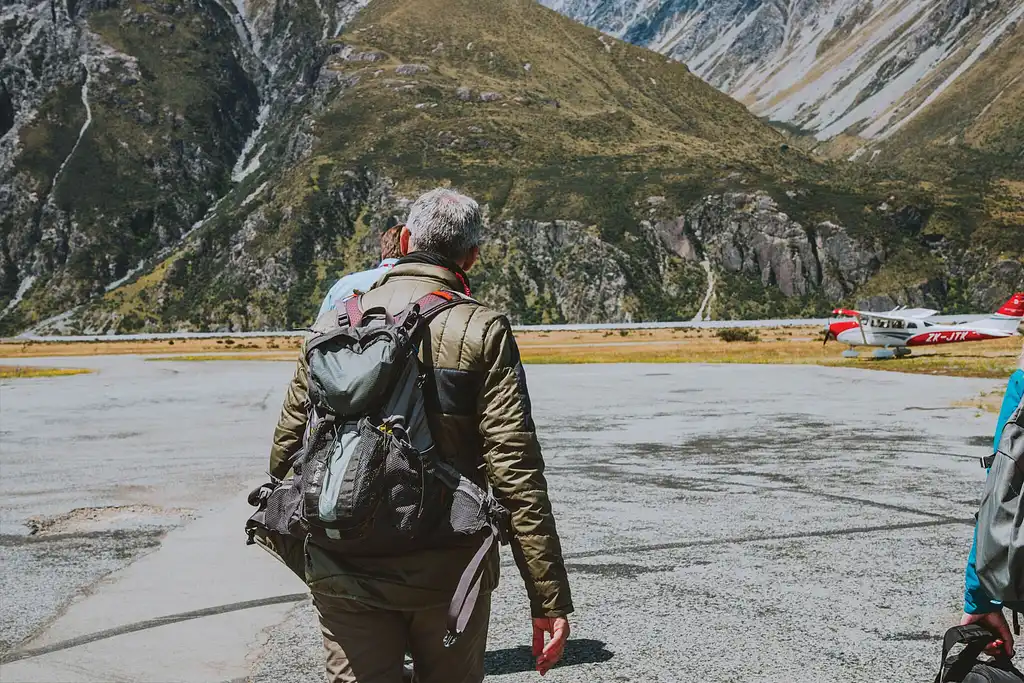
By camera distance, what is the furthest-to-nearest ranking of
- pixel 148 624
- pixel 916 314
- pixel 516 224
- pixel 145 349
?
pixel 516 224, pixel 145 349, pixel 916 314, pixel 148 624

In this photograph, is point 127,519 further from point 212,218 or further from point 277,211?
point 212,218

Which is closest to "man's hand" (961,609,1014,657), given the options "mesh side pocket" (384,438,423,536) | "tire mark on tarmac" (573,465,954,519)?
"mesh side pocket" (384,438,423,536)

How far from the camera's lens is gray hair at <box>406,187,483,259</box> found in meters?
3.65

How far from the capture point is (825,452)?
1458 centimetres

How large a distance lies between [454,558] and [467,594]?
0.44ft

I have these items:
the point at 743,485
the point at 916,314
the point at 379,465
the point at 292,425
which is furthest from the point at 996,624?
the point at 916,314

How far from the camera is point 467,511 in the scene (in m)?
3.26

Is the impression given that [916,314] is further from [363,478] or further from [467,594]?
[363,478]

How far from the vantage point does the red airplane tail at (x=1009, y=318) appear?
151ft

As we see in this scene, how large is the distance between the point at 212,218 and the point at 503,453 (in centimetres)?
19983

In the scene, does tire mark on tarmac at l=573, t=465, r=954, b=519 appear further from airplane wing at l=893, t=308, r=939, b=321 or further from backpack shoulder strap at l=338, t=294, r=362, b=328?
airplane wing at l=893, t=308, r=939, b=321

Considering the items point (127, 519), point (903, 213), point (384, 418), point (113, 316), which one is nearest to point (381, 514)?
point (384, 418)

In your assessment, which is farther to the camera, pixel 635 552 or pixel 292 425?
pixel 635 552

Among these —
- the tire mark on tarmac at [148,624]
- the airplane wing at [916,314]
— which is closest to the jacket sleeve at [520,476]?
the tire mark on tarmac at [148,624]
